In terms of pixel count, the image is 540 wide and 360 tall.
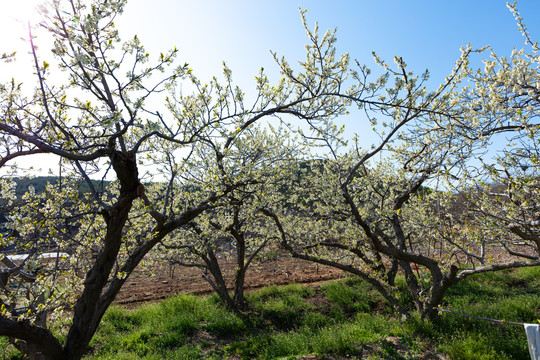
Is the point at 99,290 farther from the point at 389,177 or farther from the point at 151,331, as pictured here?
the point at 389,177

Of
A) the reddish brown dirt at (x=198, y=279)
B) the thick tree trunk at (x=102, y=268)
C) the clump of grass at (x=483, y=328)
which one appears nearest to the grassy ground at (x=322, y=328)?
the clump of grass at (x=483, y=328)

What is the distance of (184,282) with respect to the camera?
16.2 meters

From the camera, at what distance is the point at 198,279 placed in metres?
16.7

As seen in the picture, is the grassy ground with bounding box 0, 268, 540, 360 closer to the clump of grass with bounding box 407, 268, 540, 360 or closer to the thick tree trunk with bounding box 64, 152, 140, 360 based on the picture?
the clump of grass with bounding box 407, 268, 540, 360

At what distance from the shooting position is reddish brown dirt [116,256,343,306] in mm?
14297

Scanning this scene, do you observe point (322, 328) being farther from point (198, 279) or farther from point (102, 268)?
point (198, 279)

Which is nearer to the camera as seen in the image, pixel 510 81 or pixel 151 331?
pixel 510 81

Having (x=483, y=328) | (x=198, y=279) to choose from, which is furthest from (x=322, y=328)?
(x=198, y=279)

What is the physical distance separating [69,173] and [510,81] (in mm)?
8377

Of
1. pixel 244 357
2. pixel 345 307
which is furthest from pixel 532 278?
pixel 244 357

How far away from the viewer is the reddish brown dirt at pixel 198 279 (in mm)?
14297

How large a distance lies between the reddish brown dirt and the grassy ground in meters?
2.63

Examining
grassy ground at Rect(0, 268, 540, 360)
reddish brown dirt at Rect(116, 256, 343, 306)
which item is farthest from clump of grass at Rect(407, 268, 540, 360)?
reddish brown dirt at Rect(116, 256, 343, 306)

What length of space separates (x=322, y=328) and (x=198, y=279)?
9302mm
